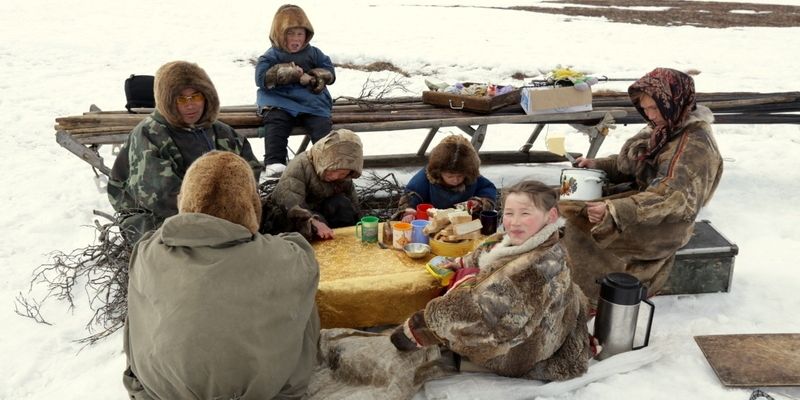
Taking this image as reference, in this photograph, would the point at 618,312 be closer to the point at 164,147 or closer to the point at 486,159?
the point at 164,147

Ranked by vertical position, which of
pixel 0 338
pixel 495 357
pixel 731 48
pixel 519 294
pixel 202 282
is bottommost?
pixel 0 338

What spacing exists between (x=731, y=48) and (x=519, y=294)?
14833 mm

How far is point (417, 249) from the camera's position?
11.9ft

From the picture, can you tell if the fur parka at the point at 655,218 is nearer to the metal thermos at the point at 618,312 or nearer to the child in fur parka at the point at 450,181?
the metal thermos at the point at 618,312

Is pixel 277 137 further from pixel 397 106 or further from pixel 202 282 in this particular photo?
pixel 202 282

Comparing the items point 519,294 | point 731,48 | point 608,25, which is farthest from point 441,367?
point 608,25

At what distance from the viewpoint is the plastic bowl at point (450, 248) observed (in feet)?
11.9

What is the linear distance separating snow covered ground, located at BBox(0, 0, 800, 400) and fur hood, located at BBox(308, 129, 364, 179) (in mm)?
1698

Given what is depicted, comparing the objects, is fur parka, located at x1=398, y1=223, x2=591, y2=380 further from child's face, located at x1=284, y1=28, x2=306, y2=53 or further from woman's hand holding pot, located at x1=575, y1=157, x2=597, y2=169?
child's face, located at x1=284, y1=28, x2=306, y2=53

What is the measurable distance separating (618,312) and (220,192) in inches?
87.7

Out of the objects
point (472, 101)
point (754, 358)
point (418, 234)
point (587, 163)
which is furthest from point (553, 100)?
point (754, 358)

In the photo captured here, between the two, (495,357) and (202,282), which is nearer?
(202,282)

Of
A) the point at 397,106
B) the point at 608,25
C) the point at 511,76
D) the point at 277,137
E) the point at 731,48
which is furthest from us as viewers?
the point at 608,25

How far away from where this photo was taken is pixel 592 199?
411 cm
